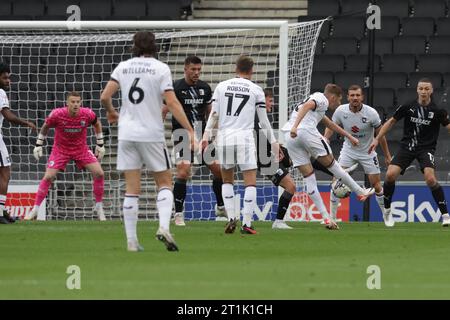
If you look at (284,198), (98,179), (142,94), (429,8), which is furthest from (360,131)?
(429,8)

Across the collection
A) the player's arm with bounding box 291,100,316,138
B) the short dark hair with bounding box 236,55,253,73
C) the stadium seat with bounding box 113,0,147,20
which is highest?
the stadium seat with bounding box 113,0,147,20

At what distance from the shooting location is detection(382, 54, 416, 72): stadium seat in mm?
27031

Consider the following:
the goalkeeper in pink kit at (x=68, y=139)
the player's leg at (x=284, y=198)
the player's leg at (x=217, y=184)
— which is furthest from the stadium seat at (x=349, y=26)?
the player's leg at (x=284, y=198)

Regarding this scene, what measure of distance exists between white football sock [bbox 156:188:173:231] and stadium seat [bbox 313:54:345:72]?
14.8 m

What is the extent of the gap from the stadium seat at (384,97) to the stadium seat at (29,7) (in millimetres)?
7897

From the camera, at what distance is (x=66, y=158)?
63.4 feet

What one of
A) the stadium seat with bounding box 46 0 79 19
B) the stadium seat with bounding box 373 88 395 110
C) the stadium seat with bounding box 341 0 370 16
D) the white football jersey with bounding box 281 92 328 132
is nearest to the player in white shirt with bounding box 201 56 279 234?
the white football jersey with bounding box 281 92 328 132

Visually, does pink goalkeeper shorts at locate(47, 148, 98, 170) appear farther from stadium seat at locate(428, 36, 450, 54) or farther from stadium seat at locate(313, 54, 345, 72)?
stadium seat at locate(428, 36, 450, 54)

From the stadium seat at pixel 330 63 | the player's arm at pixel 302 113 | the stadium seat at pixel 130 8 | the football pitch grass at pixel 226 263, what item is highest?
the stadium seat at pixel 130 8

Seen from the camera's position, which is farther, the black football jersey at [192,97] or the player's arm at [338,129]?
the player's arm at [338,129]

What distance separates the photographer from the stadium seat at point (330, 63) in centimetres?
2703

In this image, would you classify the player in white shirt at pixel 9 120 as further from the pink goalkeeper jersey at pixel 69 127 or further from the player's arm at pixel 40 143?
the pink goalkeeper jersey at pixel 69 127

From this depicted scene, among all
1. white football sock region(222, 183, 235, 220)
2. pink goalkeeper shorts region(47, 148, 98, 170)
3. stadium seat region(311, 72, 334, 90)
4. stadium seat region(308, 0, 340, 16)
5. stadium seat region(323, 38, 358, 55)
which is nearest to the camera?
white football sock region(222, 183, 235, 220)

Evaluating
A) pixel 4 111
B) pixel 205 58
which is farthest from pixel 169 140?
pixel 4 111
